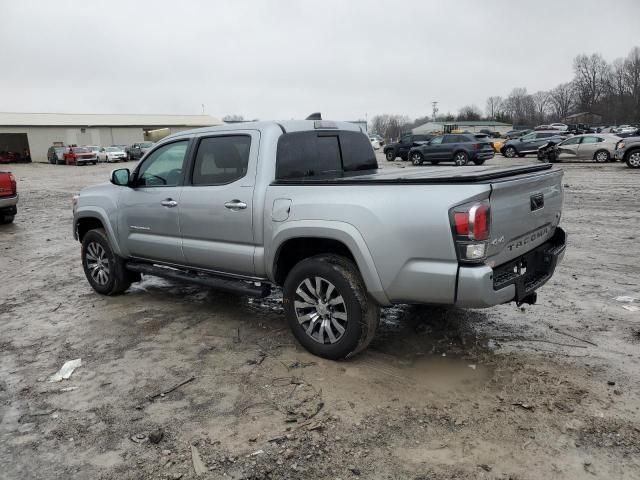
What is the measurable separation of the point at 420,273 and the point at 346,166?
1939mm

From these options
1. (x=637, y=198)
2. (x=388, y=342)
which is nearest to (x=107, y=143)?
(x=637, y=198)

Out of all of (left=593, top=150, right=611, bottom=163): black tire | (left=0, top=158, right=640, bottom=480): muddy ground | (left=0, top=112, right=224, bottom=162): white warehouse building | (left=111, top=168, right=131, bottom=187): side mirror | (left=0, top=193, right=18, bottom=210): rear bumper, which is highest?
(left=0, top=112, right=224, bottom=162): white warehouse building

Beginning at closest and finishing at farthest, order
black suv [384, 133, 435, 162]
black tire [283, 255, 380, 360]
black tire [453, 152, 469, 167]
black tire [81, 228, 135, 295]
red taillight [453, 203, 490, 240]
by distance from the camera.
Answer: red taillight [453, 203, 490, 240], black tire [283, 255, 380, 360], black tire [81, 228, 135, 295], black tire [453, 152, 469, 167], black suv [384, 133, 435, 162]

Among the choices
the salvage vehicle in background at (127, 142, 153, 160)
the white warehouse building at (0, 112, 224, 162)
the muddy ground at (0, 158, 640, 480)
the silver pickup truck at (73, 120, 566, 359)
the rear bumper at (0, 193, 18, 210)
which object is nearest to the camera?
the muddy ground at (0, 158, 640, 480)

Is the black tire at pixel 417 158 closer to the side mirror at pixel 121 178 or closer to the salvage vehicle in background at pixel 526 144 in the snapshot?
the salvage vehicle in background at pixel 526 144

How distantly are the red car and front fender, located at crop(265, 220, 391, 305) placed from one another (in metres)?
43.4

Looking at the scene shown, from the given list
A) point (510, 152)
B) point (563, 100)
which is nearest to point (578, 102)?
point (563, 100)

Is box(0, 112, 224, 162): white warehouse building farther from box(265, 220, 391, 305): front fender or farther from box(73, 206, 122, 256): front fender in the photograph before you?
box(265, 220, 391, 305): front fender

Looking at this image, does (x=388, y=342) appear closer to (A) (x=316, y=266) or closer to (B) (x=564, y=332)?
(A) (x=316, y=266)

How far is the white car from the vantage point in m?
44.8

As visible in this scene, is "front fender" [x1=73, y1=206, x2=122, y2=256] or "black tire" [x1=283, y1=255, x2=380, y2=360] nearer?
"black tire" [x1=283, y1=255, x2=380, y2=360]

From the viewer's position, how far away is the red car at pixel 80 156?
4256 cm

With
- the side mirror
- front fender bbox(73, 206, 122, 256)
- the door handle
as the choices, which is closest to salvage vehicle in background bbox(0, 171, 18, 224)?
front fender bbox(73, 206, 122, 256)

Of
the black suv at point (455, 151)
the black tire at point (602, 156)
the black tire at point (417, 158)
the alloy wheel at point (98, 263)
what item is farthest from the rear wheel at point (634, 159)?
the alloy wheel at point (98, 263)
